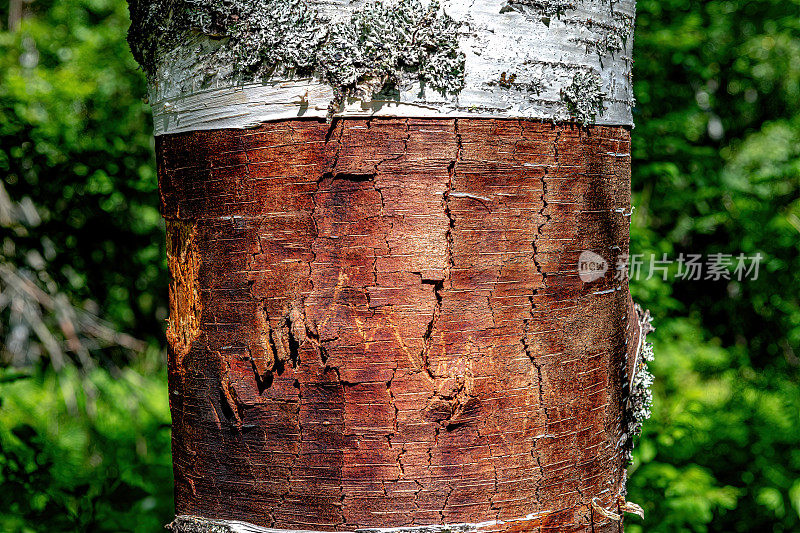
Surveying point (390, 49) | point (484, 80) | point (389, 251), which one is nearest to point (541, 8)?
point (484, 80)

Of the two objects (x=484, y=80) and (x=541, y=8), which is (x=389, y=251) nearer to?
(x=484, y=80)

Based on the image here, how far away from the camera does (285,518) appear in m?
1.05

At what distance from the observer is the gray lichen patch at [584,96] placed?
108 cm

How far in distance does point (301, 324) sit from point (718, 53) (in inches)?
172

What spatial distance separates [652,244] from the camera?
3.74 metres

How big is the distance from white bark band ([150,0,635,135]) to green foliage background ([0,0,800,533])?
5.76 feet

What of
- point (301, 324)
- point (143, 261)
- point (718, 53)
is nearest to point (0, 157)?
point (143, 261)

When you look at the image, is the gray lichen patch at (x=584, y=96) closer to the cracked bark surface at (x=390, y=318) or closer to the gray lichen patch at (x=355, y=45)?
the cracked bark surface at (x=390, y=318)

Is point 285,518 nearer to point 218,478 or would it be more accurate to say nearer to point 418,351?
point 218,478

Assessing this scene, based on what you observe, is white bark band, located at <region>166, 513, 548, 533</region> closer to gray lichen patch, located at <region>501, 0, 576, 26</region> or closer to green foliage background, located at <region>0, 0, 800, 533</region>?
gray lichen patch, located at <region>501, 0, 576, 26</region>

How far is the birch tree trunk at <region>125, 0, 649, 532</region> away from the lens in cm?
100

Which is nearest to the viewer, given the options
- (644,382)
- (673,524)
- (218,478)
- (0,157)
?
(218,478)

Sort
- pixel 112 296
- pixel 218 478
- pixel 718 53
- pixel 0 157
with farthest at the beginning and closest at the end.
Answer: pixel 112 296 < pixel 718 53 < pixel 0 157 < pixel 218 478

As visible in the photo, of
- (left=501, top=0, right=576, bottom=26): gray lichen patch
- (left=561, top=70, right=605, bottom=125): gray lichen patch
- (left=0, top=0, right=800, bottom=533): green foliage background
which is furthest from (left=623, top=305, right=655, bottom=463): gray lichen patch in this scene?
(left=0, top=0, right=800, bottom=533): green foliage background
